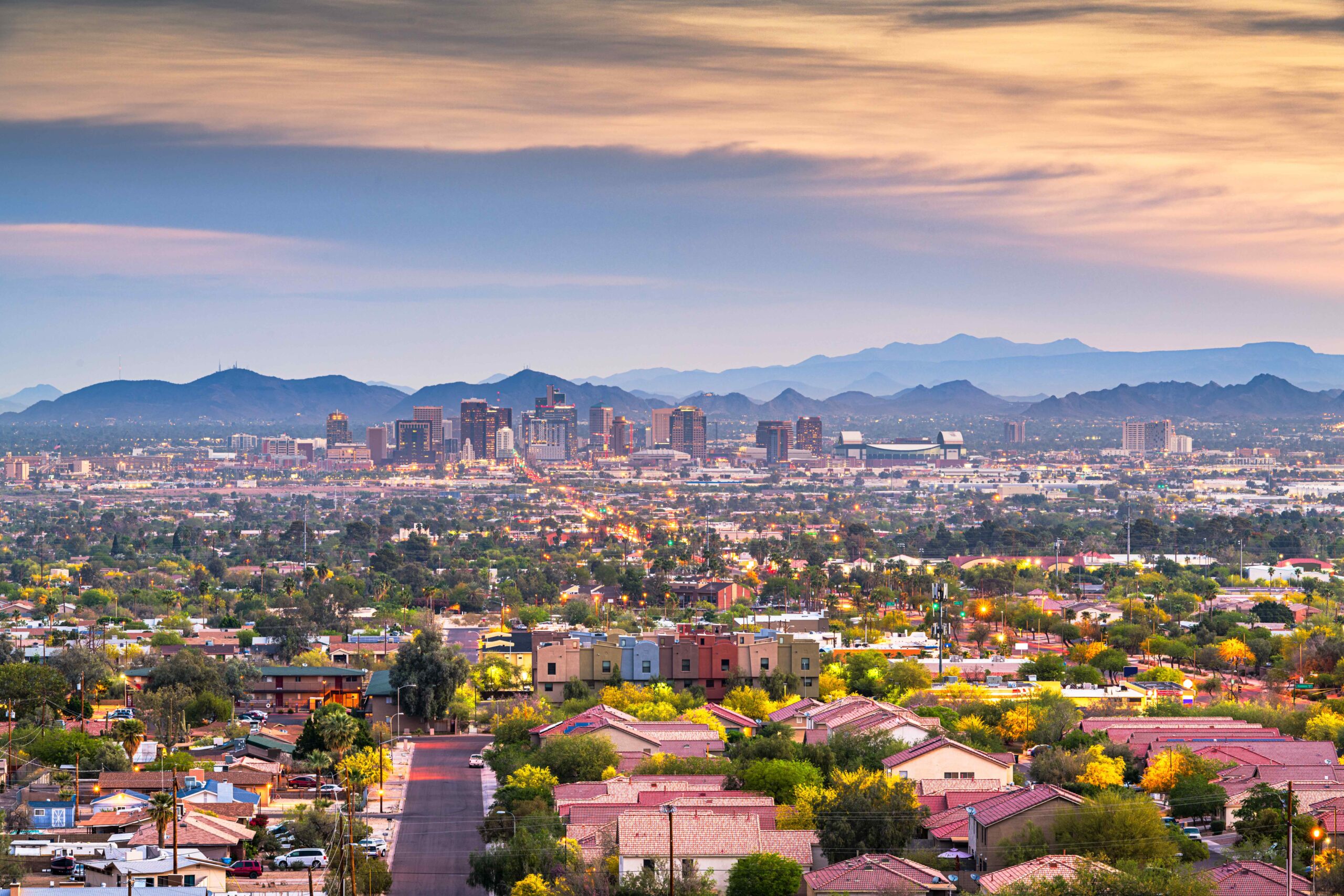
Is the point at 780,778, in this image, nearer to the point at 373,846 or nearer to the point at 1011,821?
the point at 1011,821

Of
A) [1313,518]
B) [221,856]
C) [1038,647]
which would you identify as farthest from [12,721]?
[1313,518]

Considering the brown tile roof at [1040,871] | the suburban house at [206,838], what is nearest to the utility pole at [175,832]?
the suburban house at [206,838]

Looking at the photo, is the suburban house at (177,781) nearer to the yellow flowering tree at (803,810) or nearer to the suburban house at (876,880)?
the yellow flowering tree at (803,810)

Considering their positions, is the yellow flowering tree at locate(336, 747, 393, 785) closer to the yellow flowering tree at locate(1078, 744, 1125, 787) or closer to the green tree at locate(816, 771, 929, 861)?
the green tree at locate(816, 771, 929, 861)

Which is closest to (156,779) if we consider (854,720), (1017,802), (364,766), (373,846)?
(364,766)

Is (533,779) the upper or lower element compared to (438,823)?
upper

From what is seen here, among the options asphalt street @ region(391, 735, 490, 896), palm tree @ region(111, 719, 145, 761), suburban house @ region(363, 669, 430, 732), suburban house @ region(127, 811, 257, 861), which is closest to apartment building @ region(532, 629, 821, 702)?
suburban house @ region(363, 669, 430, 732)
